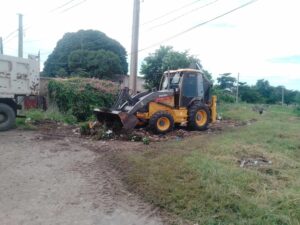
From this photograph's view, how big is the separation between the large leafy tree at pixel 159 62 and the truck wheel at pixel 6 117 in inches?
437

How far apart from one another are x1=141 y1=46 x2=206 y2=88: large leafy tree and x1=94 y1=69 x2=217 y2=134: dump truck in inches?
336

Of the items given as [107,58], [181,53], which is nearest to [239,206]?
A: [181,53]

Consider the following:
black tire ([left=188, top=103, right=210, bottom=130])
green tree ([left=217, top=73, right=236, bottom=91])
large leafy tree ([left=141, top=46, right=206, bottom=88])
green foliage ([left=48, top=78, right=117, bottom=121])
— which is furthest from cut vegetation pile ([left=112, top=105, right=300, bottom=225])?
green tree ([left=217, top=73, right=236, bottom=91])

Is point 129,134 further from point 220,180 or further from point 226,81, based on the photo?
point 226,81

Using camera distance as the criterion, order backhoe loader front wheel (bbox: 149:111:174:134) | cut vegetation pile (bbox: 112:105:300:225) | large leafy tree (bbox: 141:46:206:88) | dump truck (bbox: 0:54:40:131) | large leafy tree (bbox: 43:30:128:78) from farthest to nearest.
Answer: large leafy tree (bbox: 43:30:128:78)
large leafy tree (bbox: 141:46:206:88)
dump truck (bbox: 0:54:40:131)
backhoe loader front wheel (bbox: 149:111:174:134)
cut vegetation pile (bbox: 112:105:300:225)

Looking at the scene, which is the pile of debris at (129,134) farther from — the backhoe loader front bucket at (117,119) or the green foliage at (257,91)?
the green foliage at (257,91)

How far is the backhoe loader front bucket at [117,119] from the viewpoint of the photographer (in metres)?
11.0

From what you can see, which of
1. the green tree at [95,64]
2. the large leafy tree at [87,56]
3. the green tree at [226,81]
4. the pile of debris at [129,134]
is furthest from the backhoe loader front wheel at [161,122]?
the green tree at [226,81]

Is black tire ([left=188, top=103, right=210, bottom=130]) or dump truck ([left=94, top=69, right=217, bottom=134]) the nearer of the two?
dump truck ([left=94, top=69, right=217, bottom=134])

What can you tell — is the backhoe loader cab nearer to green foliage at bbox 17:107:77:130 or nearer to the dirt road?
the dirt road

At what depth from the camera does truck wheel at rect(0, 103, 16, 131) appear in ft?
40.7

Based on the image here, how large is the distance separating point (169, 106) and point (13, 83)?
558 centimetres

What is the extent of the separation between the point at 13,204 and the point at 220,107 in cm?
2151

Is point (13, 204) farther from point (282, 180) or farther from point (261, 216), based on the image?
point (282, 180)
